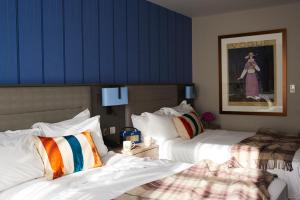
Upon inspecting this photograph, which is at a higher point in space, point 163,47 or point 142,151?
point 163,47

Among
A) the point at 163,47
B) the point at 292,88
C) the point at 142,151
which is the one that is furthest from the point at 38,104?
the point at 292,88

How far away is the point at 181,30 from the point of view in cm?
513

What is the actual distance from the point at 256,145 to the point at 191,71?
2.36 metres

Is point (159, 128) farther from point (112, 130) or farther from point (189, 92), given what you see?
point (189, 92)

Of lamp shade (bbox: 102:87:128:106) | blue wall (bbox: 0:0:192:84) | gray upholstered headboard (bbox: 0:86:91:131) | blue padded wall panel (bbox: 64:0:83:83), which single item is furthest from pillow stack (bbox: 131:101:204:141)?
blue padded wall panel (bbox: 64:0:83:83)

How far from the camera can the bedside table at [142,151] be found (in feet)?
10.7

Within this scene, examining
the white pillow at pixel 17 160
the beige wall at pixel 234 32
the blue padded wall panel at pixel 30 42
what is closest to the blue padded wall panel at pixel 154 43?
the beige wall at pixel 234 32

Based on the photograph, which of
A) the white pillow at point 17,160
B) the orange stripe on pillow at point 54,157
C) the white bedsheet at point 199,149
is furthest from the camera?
the white bedsheet at point 199,149

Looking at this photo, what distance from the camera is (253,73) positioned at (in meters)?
4.98

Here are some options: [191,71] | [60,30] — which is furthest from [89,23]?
A: [191,71]

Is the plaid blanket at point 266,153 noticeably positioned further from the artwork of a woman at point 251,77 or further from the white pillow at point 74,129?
the artwork of a woman at point 251,77

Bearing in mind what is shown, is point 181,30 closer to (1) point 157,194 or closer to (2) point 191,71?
(2) point 191,71

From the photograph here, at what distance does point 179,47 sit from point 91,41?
200 cm

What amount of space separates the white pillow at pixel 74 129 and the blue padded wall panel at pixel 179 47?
7.77 feet
